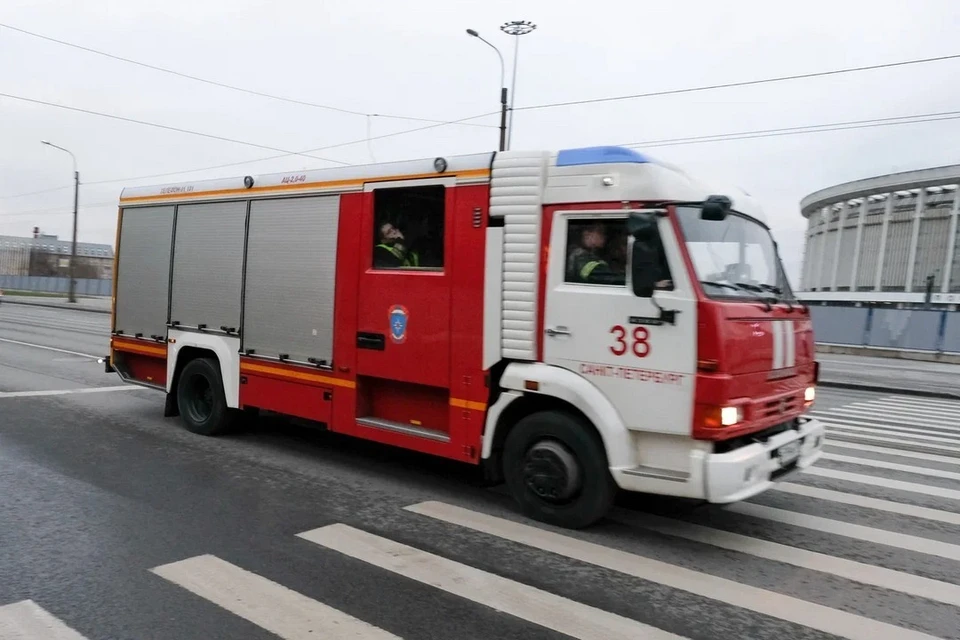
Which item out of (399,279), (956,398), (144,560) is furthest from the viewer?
(956,398)

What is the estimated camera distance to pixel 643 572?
4688mm

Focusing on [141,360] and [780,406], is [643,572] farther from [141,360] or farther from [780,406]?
[141,360]

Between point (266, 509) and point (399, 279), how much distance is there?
2.22 metres

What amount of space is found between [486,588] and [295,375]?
12.1 feet

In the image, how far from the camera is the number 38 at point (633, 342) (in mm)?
5098

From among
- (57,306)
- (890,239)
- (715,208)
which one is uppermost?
(890,239)

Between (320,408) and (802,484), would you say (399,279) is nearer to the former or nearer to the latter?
(320,408)

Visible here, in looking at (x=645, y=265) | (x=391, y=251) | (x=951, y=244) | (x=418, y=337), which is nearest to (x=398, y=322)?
(x=418, y=337)

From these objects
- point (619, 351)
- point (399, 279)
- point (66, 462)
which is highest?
point (399, 279)

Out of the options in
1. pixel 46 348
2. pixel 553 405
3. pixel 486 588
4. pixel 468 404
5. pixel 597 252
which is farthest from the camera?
pixel 46 348

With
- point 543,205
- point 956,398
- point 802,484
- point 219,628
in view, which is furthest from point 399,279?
point 956,398

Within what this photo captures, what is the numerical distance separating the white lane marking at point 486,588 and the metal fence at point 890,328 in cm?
2817

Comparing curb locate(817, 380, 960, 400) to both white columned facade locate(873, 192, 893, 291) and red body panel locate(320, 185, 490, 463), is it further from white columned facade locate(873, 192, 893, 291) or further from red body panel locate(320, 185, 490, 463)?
white columned facade locate(873, 192, 893, 291)

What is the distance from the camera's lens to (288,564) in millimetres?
4625
